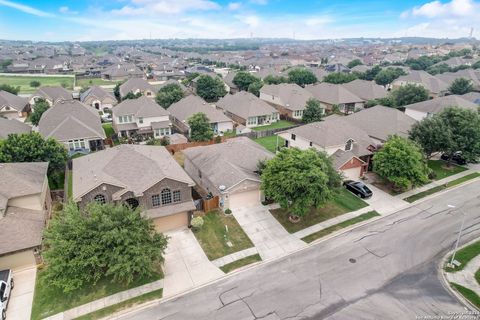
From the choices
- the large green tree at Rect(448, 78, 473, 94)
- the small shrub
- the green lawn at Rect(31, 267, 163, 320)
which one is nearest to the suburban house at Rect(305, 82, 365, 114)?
the large green tree at Rect(448, 78, 473, 94)

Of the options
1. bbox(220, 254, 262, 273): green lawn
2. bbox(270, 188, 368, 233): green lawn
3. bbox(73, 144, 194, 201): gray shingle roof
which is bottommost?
bbox(220, 254, 262, 273): green lawn

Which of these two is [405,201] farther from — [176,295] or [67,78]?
[67,78]

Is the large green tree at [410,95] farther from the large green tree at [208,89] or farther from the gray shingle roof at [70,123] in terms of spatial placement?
the gray shingle roof at [70,123]

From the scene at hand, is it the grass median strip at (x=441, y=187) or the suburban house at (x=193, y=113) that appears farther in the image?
the suburban house at (x=193, y=113)

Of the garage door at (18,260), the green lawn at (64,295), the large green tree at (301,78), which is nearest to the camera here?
the green lawn at (64,295)

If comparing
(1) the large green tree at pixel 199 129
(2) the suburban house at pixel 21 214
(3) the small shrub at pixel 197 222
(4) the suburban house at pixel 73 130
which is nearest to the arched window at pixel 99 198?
(2) the suburban house at pixel 21 214

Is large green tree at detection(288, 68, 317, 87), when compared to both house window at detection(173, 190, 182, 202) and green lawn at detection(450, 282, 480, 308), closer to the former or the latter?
house window at detection(173, 190, 182, 202)
